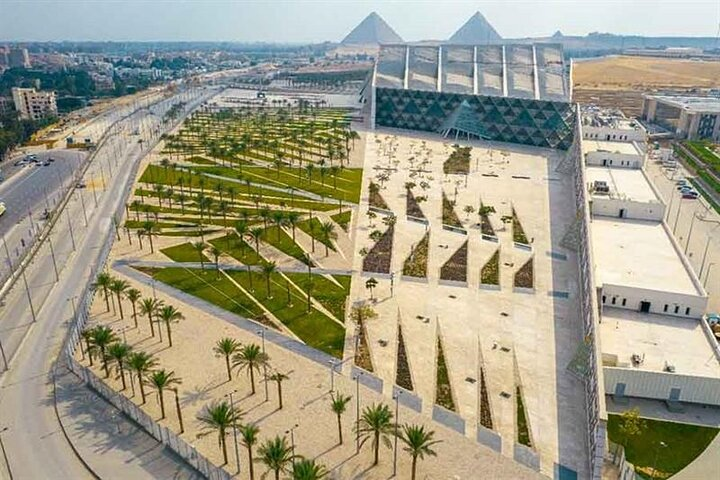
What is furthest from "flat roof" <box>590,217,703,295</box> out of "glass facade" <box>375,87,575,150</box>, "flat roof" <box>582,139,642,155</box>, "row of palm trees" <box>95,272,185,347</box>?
"glass facade" <box>375,87,575,150</box>

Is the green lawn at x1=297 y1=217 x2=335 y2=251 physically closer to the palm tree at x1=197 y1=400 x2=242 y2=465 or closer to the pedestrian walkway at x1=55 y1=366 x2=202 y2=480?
the pedestrian walkway at x1=55 y1=366 x2=202 y2=480

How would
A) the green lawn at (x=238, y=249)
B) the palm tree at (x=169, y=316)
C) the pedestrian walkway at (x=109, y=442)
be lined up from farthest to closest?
the green lawn at (x=238, y=249)
the palm tree at (x=169, y=316)
the pedestrian walkway at (x=109, y=442)

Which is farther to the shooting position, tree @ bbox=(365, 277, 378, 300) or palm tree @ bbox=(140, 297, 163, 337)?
tree @ bbox=(365, 277, 378, 300)

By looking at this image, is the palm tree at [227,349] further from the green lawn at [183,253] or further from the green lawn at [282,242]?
the green lawn at [282,242]

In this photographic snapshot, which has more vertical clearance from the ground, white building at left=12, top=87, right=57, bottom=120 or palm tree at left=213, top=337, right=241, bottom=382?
white building at left=12, top=87, right=57, bottom=120

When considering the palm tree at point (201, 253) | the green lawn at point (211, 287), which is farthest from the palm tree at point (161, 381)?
the palm tree at point (201, 253)

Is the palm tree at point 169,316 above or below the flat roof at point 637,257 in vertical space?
below

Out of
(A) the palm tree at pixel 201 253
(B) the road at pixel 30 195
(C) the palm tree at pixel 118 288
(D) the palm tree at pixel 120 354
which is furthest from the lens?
(B) the road at pixel 30 195
